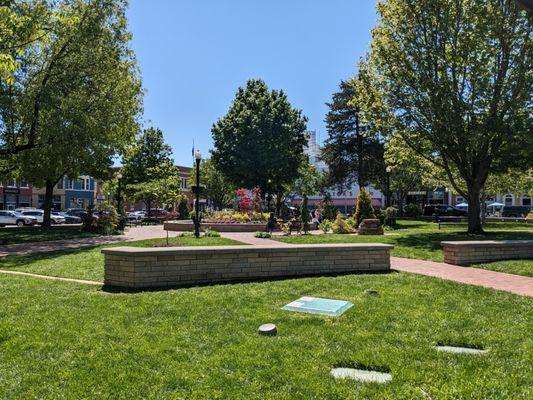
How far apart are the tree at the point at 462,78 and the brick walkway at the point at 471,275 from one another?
819 centimetres

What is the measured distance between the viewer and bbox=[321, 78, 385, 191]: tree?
46594mm

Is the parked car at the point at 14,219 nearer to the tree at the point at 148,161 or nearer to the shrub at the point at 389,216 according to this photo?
the tree at the point at 148,161

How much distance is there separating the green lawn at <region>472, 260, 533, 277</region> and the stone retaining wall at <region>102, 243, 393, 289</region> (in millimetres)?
2464

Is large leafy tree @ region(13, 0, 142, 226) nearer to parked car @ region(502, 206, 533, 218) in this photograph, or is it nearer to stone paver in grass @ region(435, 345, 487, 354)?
stone paver in grass @ region(435, 345, 487, 354)

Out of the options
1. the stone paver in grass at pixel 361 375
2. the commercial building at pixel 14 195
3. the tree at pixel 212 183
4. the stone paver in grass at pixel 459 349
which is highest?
the tree at pixel 212 183

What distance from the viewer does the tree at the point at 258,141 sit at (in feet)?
129

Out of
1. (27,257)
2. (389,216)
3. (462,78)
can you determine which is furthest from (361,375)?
(389,216)

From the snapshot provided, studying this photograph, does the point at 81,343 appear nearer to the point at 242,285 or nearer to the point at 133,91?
the point at 242,285

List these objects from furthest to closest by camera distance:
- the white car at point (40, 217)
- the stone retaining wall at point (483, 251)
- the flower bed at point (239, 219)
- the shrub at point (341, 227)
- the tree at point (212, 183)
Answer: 1. the tree at point (212, 183)
2. the white car at point (40, 217)
3. the flower bed at point (239, 219)
4. the shrub at point (341, 227)
5. the stone retaining wall at point (483, 251)

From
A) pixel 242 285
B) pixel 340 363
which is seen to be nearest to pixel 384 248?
pixel 242 285

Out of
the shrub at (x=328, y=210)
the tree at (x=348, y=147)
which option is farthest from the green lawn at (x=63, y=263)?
the tree at (x=348, y=147)

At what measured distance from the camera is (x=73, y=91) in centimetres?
2012

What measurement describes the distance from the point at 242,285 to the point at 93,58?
1681 centimetres

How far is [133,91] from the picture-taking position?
27.0 meters
